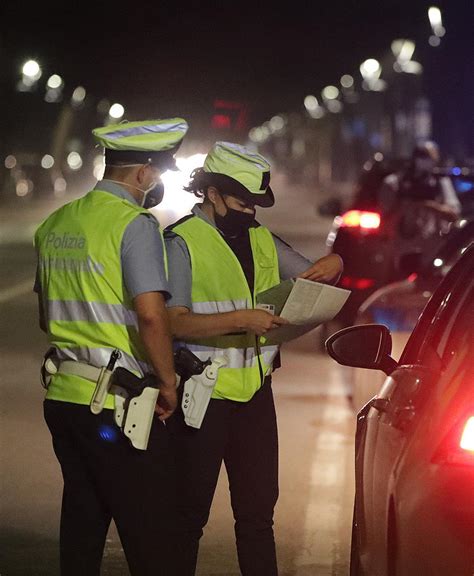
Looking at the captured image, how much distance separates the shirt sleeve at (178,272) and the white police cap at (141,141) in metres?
0.50

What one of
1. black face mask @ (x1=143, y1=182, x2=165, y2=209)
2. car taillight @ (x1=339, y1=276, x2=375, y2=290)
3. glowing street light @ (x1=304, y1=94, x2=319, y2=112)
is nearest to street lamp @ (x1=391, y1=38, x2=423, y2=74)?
car taillight @ (x1=339, y1=276, x2=375, y2=290)

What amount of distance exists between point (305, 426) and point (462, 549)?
24.4 ft

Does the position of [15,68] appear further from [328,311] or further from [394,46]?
[328,311]

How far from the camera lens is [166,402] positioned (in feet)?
17.2

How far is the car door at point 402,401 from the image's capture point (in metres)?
4.25

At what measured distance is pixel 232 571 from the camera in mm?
7113

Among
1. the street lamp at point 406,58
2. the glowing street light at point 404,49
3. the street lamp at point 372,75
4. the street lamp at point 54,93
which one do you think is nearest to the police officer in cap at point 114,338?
the street lamp at point 372,75

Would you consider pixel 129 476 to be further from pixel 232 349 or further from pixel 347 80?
pixel 347 80

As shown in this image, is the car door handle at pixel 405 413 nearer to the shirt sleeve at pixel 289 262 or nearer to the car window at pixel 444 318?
the car window at pixel 444 318

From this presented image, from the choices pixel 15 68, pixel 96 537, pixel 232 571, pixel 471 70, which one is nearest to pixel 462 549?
pixel 96 537

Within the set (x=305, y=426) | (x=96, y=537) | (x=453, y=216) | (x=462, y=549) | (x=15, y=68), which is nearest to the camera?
(x=462, y=549)

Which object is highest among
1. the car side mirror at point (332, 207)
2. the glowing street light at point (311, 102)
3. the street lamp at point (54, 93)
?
the glowing street light at point (311, 102)

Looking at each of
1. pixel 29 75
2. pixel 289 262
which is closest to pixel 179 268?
pixel 289 262

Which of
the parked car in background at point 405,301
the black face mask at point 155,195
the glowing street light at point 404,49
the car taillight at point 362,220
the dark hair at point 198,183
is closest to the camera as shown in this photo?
the black face mask at point 155,195
